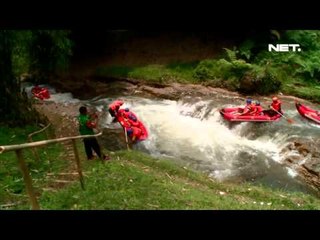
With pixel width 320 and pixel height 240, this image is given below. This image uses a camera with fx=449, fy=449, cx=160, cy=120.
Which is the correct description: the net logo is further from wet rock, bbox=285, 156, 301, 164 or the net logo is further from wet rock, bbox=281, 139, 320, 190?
wet rock, bbox=285, 156, 301, 164

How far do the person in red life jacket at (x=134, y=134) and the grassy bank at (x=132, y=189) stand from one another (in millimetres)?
1830

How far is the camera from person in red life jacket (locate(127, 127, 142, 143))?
11.7 meters

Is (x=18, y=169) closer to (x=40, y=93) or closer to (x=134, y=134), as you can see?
(x=134, y=134)

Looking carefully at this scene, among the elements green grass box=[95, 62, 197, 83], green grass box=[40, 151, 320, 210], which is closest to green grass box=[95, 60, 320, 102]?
green grass box=[95, 62, 197, 83]

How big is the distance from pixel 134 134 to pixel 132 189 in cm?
465

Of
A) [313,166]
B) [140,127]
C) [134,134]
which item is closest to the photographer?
[313,166]

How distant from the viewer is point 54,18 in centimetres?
652

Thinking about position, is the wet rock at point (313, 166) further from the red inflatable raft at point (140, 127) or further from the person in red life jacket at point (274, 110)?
the red inflatable raft at point (140, 127)

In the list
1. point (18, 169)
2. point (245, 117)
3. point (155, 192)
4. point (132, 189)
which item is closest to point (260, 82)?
point (245, 117)

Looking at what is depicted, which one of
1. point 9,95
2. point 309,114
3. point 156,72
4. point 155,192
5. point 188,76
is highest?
point 9,95

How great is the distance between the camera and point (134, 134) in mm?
11680

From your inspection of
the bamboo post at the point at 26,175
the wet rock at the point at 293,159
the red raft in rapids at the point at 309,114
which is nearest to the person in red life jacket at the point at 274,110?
the red raft in rapids at the point at 309,114
